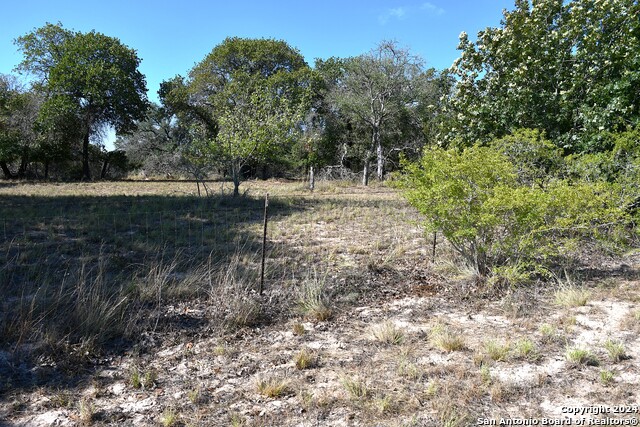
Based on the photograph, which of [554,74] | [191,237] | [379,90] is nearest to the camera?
[191,237]

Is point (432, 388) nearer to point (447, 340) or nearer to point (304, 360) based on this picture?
point (447, 340)

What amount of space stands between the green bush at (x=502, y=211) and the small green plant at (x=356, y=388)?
233 cm

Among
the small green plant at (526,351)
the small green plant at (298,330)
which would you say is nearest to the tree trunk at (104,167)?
the small green plant at (298,330)

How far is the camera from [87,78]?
24172mm

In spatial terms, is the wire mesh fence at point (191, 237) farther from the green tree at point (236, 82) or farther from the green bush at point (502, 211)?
the green tree at point (236, 82)

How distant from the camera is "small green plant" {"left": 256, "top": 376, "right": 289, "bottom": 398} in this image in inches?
116

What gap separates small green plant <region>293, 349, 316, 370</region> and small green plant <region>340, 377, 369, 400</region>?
1.36 feet

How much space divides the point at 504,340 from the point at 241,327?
235cm

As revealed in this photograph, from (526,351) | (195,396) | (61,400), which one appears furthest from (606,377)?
(61,400)

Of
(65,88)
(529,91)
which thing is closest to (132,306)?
(529,91)

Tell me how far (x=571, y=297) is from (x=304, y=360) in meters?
2.89

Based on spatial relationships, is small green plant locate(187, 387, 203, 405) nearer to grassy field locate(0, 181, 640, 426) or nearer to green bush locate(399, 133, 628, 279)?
grassy field locate(0, 181, 640, 426)

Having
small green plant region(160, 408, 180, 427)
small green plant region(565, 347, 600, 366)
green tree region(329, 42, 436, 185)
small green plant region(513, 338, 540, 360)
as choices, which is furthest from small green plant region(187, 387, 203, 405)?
green tree region(329, 42, 436, 185)

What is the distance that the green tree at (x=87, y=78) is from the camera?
2431cm
